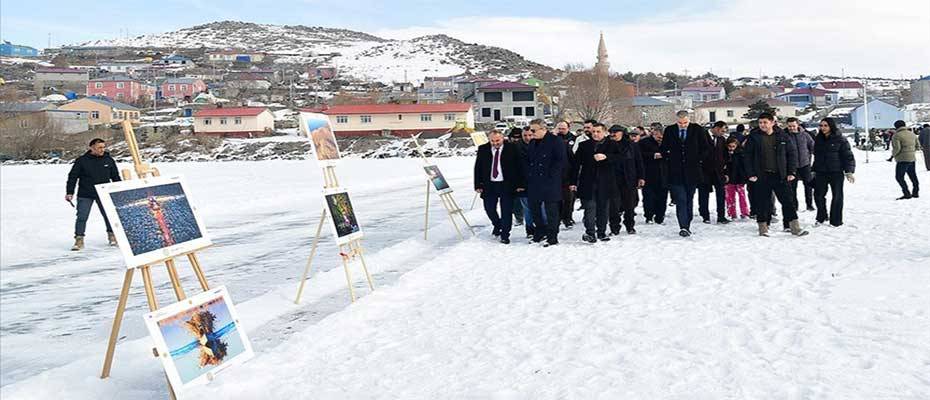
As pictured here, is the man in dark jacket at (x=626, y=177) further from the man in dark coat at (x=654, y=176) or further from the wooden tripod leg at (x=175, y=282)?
the wooden tripod leg at (x=175, y=282)

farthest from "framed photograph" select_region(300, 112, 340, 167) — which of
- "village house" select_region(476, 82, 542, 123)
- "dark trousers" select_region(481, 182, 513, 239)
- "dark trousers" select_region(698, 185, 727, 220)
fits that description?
"village house" select_region(476, 82, 542, 123)

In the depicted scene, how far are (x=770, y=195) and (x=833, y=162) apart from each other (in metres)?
1.35

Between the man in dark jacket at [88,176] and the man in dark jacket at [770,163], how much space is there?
9440 millimetres

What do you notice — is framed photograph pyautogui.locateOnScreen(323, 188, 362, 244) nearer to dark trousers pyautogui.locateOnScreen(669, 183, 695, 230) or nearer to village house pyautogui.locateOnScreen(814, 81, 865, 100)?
dark trousers pyautogui.locateOnScreen(669, 183, 695, 230)

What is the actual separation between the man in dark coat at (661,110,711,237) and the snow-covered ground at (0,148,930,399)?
17.9 inches

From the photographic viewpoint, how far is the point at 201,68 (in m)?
162

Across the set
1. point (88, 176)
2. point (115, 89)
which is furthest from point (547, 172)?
point (115, 89)

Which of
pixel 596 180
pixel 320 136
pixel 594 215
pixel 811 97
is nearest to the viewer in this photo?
pixel 320 136

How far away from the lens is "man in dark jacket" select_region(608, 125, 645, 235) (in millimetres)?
10258

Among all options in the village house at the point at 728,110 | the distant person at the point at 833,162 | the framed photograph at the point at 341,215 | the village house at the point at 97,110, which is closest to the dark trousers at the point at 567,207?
the distant person at the point at 833,162

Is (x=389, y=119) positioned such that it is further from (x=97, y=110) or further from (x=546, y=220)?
(x=546, y=220)

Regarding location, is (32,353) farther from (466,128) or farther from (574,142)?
(466,128)

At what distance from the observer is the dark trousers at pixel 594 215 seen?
9922 mm

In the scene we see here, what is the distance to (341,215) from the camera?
7594 millimetres
